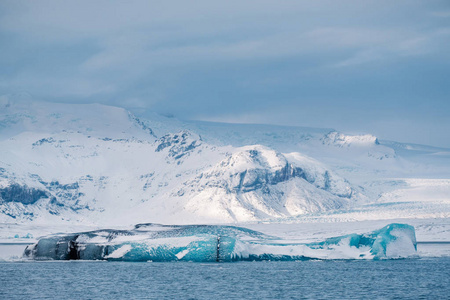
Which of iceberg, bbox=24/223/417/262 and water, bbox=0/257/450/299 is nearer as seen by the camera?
water, bbox=0/257/450/299

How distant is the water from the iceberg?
6.31 feet

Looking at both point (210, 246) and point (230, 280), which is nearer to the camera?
point (230, 280)

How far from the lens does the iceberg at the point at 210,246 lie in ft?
484

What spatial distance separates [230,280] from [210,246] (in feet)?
73.4

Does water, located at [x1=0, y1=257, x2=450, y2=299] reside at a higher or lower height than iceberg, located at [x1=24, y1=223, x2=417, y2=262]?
lower

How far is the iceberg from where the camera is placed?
14738 centimetres

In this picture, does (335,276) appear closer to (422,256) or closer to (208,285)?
(208,285)

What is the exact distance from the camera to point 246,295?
Answer: 10788cm

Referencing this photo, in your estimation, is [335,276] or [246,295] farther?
[335,276]

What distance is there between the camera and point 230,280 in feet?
410

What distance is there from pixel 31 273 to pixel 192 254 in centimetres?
2683

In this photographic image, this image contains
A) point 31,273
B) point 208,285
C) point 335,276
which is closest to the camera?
point 208,285

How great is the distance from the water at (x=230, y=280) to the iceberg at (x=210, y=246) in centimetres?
192

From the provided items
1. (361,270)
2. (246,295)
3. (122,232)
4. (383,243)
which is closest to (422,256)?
(383,243)
